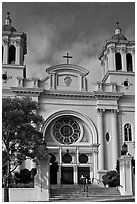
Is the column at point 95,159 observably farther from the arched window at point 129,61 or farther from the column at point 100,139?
the arched window at point 129,61

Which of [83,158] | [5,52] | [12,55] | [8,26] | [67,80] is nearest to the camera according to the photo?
[83,158]

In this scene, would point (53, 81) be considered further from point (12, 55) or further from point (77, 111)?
point (12, 55)

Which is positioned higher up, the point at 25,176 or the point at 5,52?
the point at 5,52

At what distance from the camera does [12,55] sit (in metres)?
44.9

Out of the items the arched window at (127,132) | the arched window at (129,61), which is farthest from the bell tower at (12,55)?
the arched window at (127,132)

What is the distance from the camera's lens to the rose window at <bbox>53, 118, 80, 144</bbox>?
40.7 metres

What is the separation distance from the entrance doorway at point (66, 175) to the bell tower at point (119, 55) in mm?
13846

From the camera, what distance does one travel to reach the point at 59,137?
133 feet

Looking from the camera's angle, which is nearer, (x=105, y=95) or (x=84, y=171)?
(x=84, y=171)

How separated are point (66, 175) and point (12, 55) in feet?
57.6

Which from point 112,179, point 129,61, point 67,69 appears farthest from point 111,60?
point 112,179

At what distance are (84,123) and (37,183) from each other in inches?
735

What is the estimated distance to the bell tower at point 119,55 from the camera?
44.8 meters

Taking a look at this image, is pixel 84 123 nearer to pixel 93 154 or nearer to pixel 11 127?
pixel 93 154
